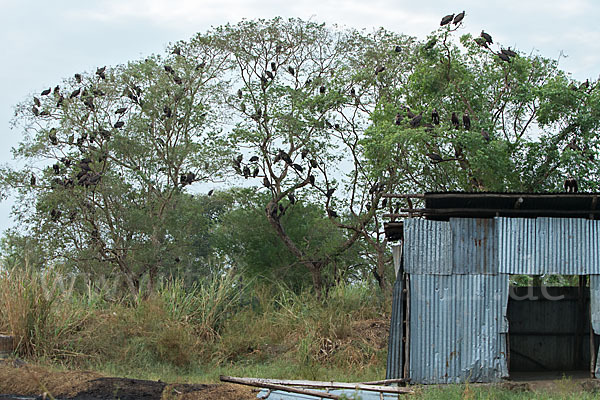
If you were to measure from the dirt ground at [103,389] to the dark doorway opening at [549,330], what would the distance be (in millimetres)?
4631

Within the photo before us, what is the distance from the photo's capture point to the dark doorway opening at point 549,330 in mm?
9547

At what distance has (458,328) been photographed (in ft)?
26.1

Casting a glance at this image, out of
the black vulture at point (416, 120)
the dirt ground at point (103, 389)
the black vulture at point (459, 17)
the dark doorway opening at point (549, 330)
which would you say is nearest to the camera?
the dirt ground at point (103, 389)

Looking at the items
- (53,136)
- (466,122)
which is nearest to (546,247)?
(466,122)

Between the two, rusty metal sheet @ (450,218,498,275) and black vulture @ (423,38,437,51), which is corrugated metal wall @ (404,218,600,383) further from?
black vulture @ (423,38,437,51)

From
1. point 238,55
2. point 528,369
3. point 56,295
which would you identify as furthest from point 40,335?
point 238,55

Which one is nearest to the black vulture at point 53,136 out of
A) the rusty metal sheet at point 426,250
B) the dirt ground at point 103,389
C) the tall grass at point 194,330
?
the tall grass at point 194,330

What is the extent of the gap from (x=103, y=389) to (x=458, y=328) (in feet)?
14.0

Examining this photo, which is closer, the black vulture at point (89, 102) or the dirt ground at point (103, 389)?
the dirt ground at point (103, 389)

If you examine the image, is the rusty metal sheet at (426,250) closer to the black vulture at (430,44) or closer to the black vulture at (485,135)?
the black vulture at (485,135)

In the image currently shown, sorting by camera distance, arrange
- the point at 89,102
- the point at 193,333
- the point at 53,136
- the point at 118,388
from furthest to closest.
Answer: the point at 89,102 < the point at 53,136 < the point at 193,333 < the point at 118,388

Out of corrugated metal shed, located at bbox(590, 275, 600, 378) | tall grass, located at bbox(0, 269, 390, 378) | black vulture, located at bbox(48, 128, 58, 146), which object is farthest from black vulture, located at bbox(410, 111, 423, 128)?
black vulture, located at bbox(48, 128, 58, 146)

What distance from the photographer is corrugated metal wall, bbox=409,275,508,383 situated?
25.7ft

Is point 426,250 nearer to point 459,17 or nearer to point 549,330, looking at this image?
point 549,330
